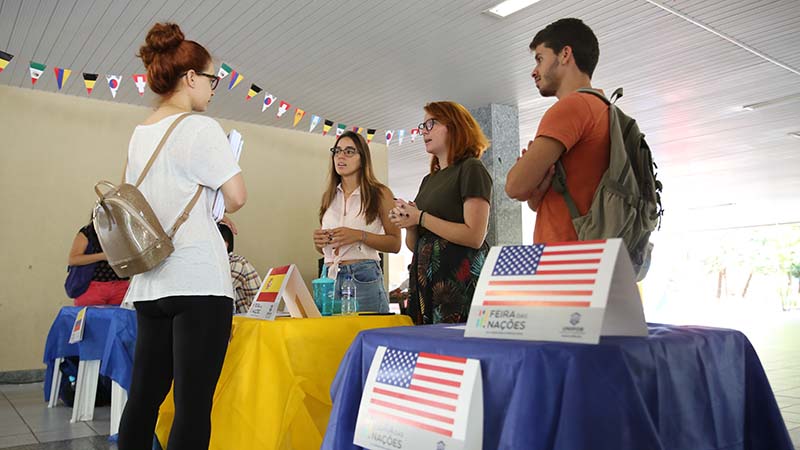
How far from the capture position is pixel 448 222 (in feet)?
6.66

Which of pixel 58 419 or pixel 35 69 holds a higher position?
pixel 35 69

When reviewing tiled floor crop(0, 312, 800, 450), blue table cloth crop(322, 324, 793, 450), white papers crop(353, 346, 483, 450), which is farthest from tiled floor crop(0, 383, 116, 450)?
blue table cloth crop(322, 324, 793, 450)

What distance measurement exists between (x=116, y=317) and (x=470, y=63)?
144 inches

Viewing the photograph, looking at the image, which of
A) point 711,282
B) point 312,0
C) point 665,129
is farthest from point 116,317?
point 711,282

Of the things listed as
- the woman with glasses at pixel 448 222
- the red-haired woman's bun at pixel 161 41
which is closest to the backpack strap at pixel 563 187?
the woman with glasses at pixel 448 222

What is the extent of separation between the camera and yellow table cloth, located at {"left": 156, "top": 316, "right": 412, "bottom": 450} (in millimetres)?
1883

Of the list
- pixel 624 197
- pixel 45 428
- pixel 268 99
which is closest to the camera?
pixel 624 197

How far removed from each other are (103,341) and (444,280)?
2459 mm

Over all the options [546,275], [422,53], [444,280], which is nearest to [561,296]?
[546,275]

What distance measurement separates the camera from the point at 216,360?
4.85 ft

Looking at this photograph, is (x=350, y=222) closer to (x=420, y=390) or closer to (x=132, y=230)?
(x=132, y=230)

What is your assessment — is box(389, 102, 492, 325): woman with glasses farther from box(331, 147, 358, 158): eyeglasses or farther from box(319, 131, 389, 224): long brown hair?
box(331, 147, 358, 158): eyeglasses

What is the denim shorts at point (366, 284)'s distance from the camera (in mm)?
2383

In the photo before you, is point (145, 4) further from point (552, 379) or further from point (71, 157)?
point (552, 379)
